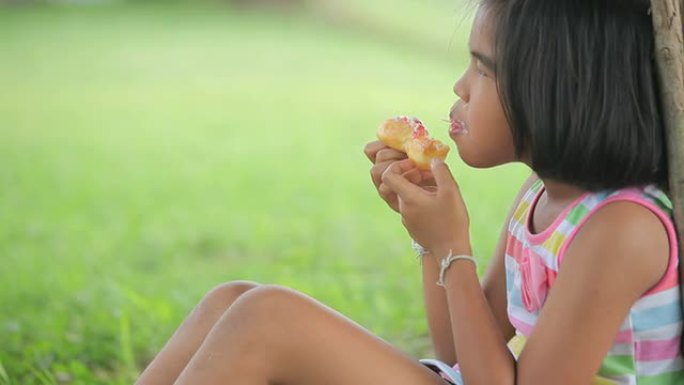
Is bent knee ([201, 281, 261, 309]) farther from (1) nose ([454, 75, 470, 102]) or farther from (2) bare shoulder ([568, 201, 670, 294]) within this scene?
(2) bare shoulder ([568, 201, 670, 294])

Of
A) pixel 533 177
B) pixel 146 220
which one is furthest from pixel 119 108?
pixel 533 177

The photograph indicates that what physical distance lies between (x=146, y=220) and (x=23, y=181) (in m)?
1.46

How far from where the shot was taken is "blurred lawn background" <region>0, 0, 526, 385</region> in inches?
182

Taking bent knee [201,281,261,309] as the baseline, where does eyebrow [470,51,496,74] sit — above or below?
above

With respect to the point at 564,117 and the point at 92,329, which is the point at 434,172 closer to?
the point at 564,117

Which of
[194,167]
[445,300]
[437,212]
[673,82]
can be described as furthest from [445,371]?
[194,167]

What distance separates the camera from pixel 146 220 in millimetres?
6695

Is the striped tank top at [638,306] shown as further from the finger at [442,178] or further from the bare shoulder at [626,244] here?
the finger at [442,178]

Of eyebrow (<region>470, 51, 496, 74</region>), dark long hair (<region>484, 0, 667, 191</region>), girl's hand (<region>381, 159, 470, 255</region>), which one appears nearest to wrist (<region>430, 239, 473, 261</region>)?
girl's hand (<region>381, 159, 470, 255</region>)

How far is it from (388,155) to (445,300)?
328mm

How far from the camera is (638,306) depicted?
202 centimetres

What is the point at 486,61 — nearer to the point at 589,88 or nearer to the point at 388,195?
the point at 589,88

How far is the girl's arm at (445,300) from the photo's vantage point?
8.06 ft

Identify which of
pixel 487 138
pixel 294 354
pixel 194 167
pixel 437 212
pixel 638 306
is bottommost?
pixel 194 167
